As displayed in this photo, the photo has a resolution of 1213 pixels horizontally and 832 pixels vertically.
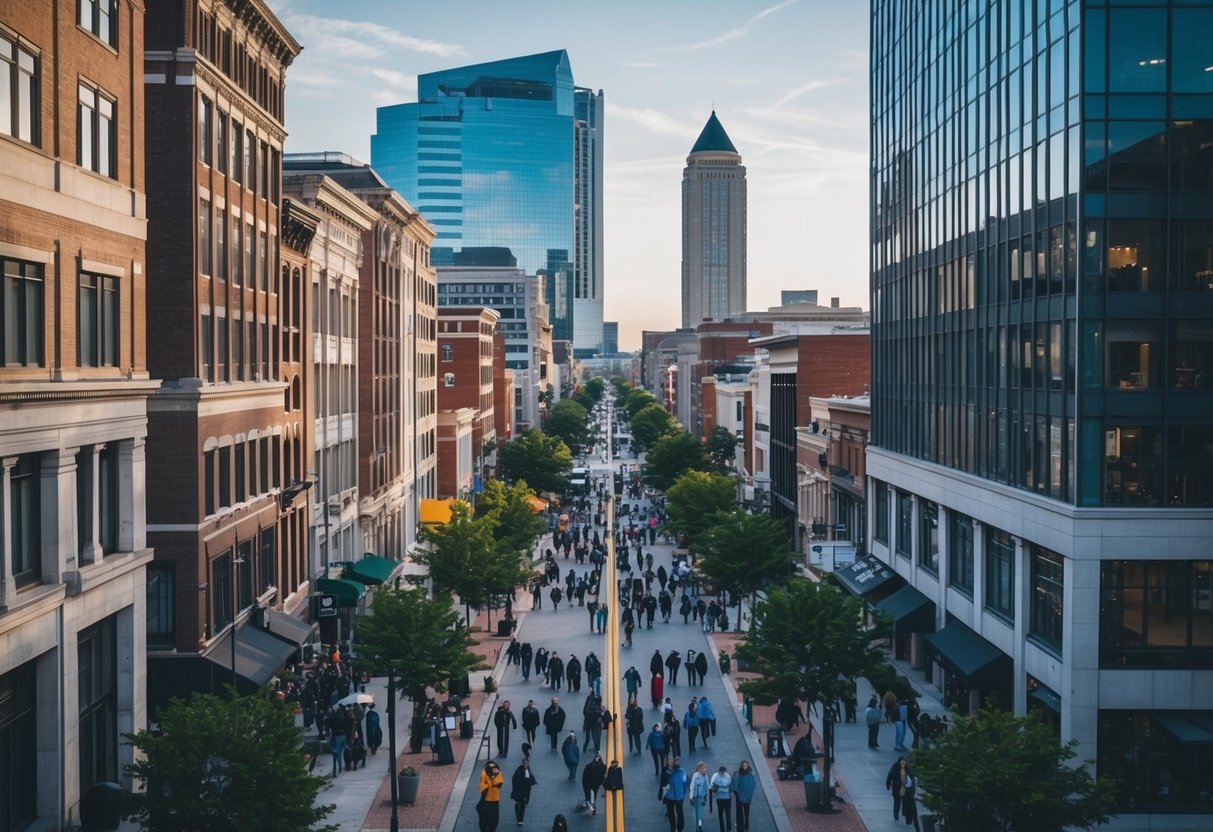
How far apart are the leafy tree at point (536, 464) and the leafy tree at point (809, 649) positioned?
3037 inches

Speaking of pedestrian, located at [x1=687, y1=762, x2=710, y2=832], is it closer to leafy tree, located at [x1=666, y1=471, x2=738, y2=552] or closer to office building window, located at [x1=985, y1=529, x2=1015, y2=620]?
office building window, located at [x1=985, y1=529, x2=1015, y2=620]

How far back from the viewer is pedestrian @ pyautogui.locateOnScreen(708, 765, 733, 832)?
96.8ft

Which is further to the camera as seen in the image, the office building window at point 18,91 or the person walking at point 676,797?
the person walking at point 676,797

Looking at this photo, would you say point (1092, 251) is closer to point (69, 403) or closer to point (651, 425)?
point (69, 403)

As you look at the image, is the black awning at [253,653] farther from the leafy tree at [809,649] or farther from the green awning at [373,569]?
the green awning at [373,569]

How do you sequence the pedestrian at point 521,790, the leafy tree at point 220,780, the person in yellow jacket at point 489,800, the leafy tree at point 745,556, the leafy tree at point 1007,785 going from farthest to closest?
the leafy tree at point 745,556
the pedestrian at point 521,790
the person in yellow jacket at point 489,800
the leafy tree at point 1007,785
the leafy tree at point 220,780

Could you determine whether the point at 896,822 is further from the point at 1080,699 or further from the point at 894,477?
the point at 894,477

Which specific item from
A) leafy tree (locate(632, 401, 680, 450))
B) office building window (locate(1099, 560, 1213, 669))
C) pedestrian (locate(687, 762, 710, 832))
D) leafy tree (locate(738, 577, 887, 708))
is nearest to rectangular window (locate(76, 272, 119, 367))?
Result: pedestrian (locate(687, 762, 710, 832))

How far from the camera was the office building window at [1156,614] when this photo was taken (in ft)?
104

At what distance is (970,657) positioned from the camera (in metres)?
39.7

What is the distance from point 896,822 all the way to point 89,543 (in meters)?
18.2

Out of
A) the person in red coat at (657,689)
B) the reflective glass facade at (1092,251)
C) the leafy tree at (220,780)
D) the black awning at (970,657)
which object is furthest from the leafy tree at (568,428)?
the leafy tree at (220,780)

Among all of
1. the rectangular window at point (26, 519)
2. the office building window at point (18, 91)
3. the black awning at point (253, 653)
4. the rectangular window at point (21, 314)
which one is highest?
the office building window at point (18, 91)

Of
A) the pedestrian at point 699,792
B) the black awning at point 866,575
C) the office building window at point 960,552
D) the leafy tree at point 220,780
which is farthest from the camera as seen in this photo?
the black awning at point 866,575
